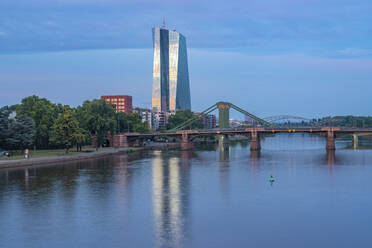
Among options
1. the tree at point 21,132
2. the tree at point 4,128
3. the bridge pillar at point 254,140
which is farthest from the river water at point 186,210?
the bridge pillar at point 254,140

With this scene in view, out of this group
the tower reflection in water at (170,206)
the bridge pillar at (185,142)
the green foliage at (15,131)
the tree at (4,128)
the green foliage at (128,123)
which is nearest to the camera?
the tower reflection in water at (170,206)

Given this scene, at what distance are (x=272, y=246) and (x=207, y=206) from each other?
13.0 meters

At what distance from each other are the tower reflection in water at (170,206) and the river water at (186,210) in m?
A: 0.07

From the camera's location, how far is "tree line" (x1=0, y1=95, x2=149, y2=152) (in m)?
89.6

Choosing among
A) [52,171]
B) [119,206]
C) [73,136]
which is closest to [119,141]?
[73,136]

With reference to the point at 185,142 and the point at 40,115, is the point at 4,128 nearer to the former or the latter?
the point at 40,115

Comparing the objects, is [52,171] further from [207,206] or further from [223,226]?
[223,226]

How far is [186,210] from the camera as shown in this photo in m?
38.4

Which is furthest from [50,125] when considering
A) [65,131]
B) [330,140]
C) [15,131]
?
[330,140]

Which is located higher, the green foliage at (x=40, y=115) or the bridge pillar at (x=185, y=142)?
the green foliage at (x=40, y=115)

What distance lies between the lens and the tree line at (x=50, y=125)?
8956 centimetres

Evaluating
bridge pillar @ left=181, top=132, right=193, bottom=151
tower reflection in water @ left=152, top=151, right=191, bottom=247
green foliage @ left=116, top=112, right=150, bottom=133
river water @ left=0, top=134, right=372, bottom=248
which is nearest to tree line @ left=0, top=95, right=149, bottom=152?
green foliage @ left=116, top=112, right=150, bottom=133

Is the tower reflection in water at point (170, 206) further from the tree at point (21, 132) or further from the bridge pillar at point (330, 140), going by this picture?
the bridge pillar at point (330, 140)

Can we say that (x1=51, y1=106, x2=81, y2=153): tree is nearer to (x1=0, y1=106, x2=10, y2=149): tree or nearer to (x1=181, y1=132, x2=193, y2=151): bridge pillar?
(x1=0, y1=106, x2=10, y2=149): tree
